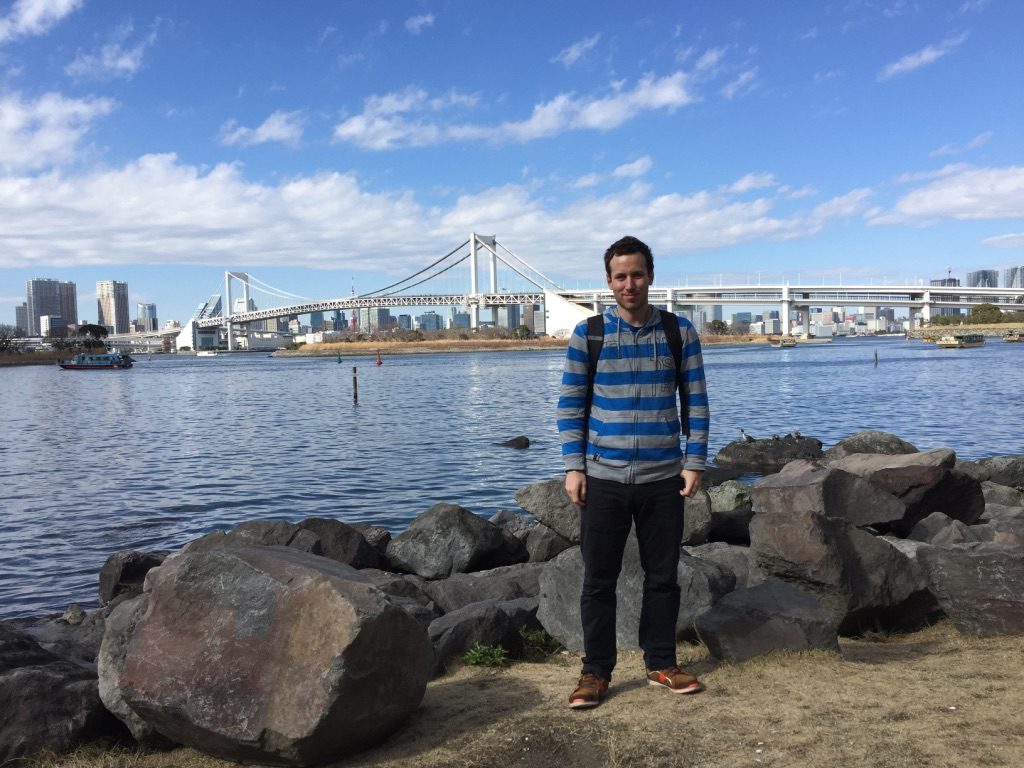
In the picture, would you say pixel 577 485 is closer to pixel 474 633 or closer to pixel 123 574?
pixel 474 633

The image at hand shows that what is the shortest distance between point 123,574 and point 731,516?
5486mm

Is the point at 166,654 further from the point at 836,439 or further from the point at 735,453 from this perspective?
the point at 836,439

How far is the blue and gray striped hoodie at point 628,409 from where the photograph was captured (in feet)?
10.4

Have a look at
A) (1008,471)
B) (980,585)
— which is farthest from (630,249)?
(1008,471)

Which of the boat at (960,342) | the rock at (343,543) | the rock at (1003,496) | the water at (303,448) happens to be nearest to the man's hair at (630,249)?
the rock at (343,543)

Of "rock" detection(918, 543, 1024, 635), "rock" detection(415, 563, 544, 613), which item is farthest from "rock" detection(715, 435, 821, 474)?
"rock" detection(918, 543, 1024, 635)

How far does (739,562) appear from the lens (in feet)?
16.9

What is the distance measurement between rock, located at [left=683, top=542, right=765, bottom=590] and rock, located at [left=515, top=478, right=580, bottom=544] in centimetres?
150

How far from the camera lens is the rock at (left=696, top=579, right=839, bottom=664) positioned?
3.55 meters

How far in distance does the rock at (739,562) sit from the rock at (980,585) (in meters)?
0.93

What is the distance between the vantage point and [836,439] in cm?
1692

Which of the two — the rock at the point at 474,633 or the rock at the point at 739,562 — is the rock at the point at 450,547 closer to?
the rock at the point at 739,562

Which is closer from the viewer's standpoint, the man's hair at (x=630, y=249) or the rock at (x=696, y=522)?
the man's hair at (x=630, y=249)

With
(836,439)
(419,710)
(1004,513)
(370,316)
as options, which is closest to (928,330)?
(370,316)
